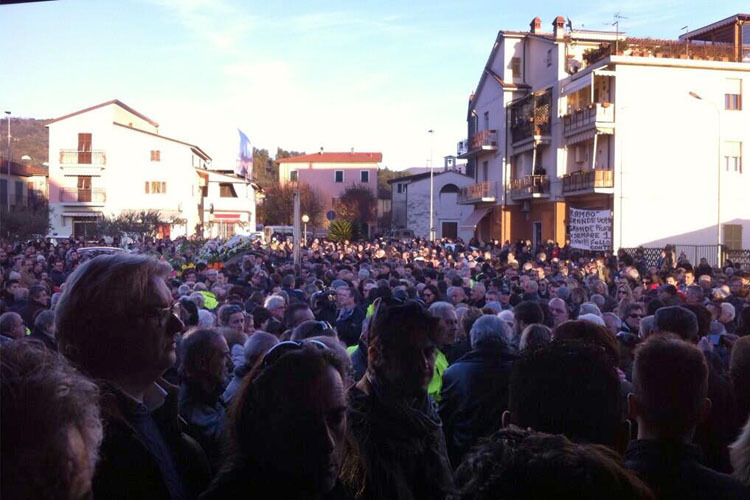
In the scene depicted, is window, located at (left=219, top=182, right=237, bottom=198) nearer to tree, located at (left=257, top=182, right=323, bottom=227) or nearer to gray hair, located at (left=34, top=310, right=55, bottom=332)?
tree, located at (left=257, top=182, right=323, bottom=227)

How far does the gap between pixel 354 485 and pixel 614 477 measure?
1372 mm

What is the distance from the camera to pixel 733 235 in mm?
33750

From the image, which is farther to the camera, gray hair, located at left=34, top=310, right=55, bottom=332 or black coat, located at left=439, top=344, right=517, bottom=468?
gray hair, located at left=34, top=310, right=55, bottom=332

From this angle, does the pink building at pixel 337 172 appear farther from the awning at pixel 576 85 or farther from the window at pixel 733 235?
the window at pixel 733 235

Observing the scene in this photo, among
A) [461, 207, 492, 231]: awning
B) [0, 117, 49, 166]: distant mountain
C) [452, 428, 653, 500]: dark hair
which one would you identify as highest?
[0, 117, 49, 166]: distant mountain

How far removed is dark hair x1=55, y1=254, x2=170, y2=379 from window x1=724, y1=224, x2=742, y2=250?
3527 centimetres

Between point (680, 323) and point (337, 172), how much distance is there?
250ft

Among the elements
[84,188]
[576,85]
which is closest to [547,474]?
[576,85]

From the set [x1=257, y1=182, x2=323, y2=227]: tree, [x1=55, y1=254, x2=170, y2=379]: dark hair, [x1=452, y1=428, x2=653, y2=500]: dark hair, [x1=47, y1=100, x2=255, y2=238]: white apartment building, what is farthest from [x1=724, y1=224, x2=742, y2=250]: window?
[x1=257, y1=182, x2=323, y2=227]: tree

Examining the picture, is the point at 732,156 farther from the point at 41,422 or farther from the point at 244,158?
the point at 244,158

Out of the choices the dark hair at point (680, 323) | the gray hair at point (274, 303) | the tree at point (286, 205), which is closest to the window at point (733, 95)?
the gray hair at point (274, 303)

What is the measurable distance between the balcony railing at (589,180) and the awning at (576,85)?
159 inches

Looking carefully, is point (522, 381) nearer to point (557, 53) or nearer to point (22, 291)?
point (22, 291)

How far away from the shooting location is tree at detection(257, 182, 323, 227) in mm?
73125
